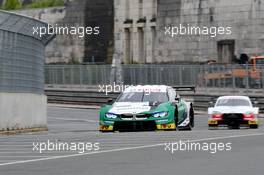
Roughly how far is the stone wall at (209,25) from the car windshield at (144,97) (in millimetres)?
27208

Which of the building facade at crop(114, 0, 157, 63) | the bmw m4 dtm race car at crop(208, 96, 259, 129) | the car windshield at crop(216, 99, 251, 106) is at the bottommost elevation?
the bmw m4 dtm race car at crop(208, 96, 259, 129)

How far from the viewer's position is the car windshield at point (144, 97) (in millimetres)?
28078

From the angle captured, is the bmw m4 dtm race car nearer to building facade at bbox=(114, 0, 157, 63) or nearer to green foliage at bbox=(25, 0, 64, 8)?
building facade at bbox=(114, 0, 157, 63)

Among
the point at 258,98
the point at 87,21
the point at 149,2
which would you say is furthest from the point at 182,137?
the point at 87,21

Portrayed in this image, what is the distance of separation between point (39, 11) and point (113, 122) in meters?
42.2

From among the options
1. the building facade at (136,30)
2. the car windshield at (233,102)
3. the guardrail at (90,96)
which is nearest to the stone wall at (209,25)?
the building facade at (136,30)

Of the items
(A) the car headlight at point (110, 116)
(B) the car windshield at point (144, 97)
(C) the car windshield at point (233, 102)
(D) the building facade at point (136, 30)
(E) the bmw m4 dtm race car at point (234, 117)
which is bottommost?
(E) the bmw m4 dtm race car at point (234, 117)

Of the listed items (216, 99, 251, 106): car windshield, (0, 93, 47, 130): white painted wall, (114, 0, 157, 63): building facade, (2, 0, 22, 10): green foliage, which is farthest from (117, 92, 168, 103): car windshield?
(2, 0, 22, 10): green foliage

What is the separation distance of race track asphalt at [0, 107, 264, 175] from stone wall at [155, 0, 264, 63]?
31.1 meters

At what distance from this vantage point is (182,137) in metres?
23.0

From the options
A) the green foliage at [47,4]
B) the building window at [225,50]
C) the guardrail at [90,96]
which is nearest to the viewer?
the guardrail at [90,96]

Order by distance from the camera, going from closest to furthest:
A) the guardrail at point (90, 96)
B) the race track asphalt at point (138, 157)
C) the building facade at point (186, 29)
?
1. the race track asphalt at point (138, 157)
2. the guardrail at point (90, 96)
3. the building facade at point (186, 29)

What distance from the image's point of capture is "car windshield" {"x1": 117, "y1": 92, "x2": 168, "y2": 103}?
92.1ft

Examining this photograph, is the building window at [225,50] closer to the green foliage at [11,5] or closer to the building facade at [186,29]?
the building facade at [186,29]
